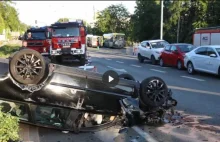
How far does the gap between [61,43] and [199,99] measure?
12.7 meters

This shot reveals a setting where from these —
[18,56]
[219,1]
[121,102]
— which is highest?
[219,1]

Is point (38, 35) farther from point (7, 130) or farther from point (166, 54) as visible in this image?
point (7, 130)

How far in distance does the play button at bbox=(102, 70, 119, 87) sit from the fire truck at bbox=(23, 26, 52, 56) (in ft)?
54.4

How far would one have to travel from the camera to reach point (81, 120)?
677 centimetres

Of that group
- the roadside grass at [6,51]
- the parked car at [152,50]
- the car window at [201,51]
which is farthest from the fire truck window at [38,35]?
the car window at [201,51]

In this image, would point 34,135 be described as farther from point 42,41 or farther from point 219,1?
point 219,1

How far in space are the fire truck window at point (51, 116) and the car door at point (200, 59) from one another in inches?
433

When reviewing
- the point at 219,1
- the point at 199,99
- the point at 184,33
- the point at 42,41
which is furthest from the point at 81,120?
the point at 184,33

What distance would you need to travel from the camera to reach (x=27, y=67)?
6.58m

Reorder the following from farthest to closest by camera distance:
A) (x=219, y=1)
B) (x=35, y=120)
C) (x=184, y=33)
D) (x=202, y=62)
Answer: (x=184, y=33) → (x=219, y=1) → (x=202, y=62) → (x=35, y=120)

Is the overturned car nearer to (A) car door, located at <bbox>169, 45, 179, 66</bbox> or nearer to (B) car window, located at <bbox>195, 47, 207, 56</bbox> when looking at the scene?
(B) car window, located at <bbox>195, 47, 207, 56</bbox>

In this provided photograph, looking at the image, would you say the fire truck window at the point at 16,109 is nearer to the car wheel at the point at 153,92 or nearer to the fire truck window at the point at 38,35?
the car wheel at the point at 153,92

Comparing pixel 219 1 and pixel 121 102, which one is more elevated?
pixel 219 1

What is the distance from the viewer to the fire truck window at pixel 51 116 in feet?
21.8
